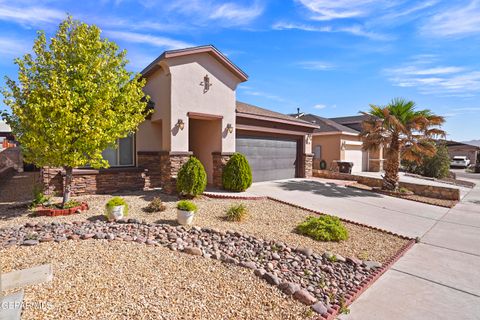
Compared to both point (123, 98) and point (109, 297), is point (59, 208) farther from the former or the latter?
point (109, 297)

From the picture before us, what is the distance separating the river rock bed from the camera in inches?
156

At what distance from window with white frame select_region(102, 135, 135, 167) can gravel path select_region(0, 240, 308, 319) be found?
20.4 feet

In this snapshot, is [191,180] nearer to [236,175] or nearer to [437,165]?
[236,175]

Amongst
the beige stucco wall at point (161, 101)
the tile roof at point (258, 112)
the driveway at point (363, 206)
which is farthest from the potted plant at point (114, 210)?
the tile roof at point (258, 112)

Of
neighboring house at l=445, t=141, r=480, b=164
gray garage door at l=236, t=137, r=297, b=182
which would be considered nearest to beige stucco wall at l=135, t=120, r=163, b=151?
gray garage door at l=236, t=137, r=297, b=182

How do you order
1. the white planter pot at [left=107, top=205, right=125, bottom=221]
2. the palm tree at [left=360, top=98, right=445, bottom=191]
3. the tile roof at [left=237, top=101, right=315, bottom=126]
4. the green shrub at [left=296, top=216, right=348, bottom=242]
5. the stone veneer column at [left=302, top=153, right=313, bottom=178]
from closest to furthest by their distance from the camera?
1. the green shrub at [left=296, top=216, right=348, bottom=242]
2. the white planter pot at [left=107, top=205, right=125, bottom=221]
3. the palm tree at [left=360, top=98, right=445, bottom=191]
4. the tile roof at [left=237, top=101, right=315, bottom=126]
5. the stone veneer column at [left=302, top=153, right=313, bottom=178]

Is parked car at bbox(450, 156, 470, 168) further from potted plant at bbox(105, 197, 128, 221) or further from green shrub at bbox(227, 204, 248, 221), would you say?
potted plant at bbox(105, 197, 128, 221)

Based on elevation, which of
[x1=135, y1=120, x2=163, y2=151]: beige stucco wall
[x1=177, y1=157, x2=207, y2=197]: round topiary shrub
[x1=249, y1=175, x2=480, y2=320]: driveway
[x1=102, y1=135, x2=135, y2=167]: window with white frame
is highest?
[x1=135, y1=120, x2=163, y2=151]: beige stucco wall

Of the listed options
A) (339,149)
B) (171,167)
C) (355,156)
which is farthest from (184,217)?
(355,156)

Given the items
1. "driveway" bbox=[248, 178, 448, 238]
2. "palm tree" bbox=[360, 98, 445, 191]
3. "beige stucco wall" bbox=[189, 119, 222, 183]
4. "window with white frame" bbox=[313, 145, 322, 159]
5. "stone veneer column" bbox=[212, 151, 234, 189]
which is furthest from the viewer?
"window with white frame" bbox=[313, 145, 322, 159]

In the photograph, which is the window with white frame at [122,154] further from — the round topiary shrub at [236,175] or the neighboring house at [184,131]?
the round topiary shrub at [236,175]

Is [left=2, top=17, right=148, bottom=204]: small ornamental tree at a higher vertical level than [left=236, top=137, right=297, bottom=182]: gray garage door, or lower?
higher

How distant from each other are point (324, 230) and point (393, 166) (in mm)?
8734

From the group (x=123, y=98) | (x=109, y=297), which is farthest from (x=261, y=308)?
(x=123, y=98)
